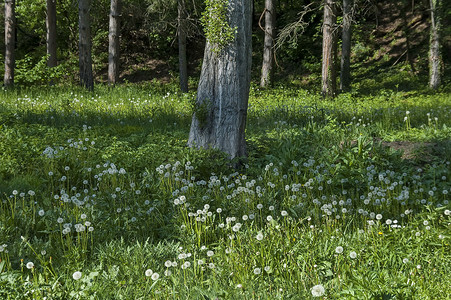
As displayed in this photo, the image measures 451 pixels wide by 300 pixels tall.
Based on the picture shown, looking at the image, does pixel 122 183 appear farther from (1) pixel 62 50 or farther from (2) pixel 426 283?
(1) pixel 62 50

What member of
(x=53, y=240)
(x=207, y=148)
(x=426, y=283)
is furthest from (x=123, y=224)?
(x=426, y=283)

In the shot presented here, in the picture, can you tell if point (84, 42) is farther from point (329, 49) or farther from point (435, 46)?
point (435, 46)

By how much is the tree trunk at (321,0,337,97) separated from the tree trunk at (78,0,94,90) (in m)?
7.63

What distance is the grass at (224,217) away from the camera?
10.4 ft

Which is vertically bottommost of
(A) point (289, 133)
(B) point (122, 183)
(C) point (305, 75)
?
(B) point (122, 183)

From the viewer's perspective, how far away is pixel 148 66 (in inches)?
1072

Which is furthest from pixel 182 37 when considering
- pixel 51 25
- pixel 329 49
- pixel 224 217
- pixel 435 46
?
pixel 224 217

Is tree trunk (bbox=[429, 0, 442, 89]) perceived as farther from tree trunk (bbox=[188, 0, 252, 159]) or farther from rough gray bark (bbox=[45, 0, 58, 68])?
rough gray bark (bbox=[45, 0, 58, 68])

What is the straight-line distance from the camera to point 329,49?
1474 centimetres

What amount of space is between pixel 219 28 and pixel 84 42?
9120 millimetres

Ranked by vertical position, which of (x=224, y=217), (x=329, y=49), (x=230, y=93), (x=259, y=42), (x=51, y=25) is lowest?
(x=224, y=217)

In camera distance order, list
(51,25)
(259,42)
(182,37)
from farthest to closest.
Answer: (259,42) → (51,25) → (182,37)

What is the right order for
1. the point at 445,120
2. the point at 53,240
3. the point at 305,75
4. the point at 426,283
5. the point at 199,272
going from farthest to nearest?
the point at 305,75 → the point at 445,120 → the point at 53,240 → the point at 199,272 → the point at 426,283

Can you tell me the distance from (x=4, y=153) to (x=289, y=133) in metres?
4.54
